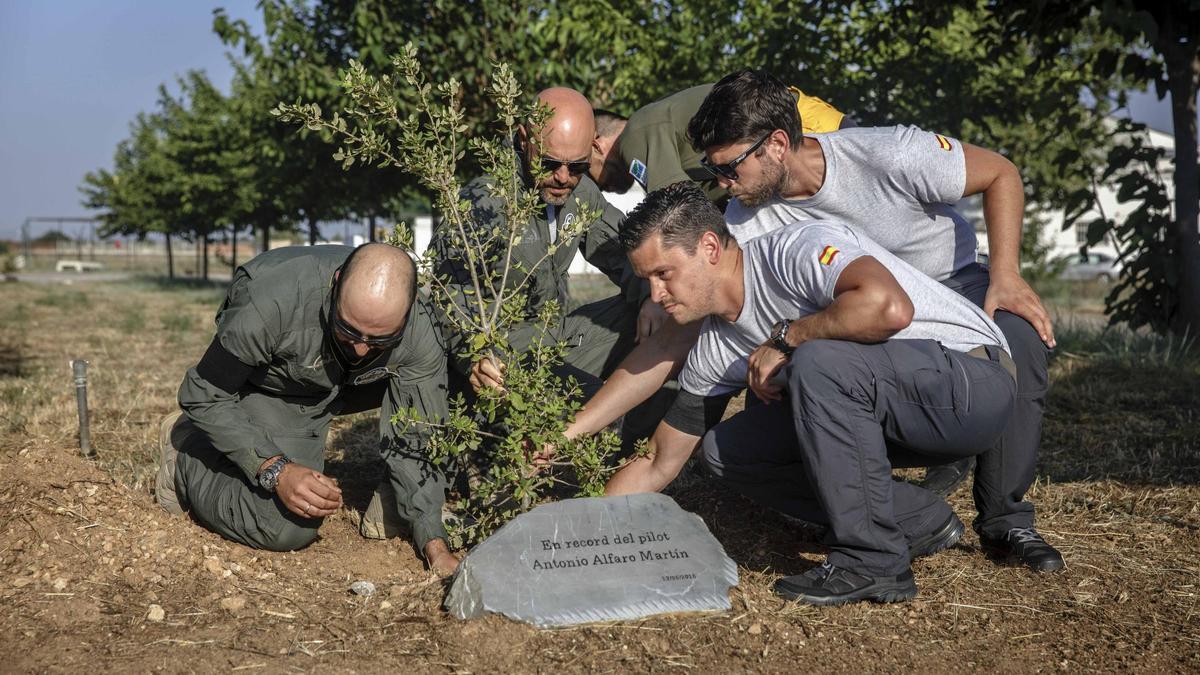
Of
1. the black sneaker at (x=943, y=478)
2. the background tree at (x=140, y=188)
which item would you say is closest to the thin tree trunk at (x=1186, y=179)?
the black sneaker at (x=943, y=478)

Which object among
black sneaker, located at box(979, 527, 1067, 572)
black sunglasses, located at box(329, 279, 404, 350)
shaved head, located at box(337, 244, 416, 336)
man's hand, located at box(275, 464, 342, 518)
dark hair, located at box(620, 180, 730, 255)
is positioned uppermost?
dark hair, located at box(620, 180, 730, 255)

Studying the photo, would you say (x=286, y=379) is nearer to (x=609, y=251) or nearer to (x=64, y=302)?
(x=609, y=251)

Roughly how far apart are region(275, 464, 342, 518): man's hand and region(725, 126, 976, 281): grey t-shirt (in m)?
1.77

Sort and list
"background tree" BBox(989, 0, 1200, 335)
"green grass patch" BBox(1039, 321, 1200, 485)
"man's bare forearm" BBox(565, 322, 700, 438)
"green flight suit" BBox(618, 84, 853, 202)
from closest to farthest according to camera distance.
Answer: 1. "man's bare forearm" BBox(565, 322, 700, 438)
2. "green flight suit" BBox(618, 84, 853, 202)
3. "green grass patch" BBox(1039, 321, 1200, 485)
4. "background tree" BBox(989, 0, 1200, 335)

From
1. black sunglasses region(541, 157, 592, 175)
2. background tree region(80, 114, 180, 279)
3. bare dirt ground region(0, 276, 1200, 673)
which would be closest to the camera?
bare dirt ground region(0, 276, 1200, 673)

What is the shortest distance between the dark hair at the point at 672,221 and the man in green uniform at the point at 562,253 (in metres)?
0.43

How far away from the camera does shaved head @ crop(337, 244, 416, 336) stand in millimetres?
3258

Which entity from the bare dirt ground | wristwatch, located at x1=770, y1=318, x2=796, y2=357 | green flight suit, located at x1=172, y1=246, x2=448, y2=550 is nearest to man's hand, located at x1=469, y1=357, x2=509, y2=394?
green flight suit, located at x1=172, y1=246, x2=448, y2=550

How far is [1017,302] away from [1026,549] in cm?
85

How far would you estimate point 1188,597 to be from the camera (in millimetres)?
3135

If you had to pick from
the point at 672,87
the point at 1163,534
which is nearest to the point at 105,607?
the point at 1163,534

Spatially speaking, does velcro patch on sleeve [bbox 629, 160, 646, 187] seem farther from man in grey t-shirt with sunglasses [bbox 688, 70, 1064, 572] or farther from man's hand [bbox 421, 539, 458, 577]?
man's hand [bbox 421, 539, 458, 577]

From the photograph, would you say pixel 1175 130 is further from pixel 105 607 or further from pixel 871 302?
pixel 105 607

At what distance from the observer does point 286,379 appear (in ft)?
12.6
